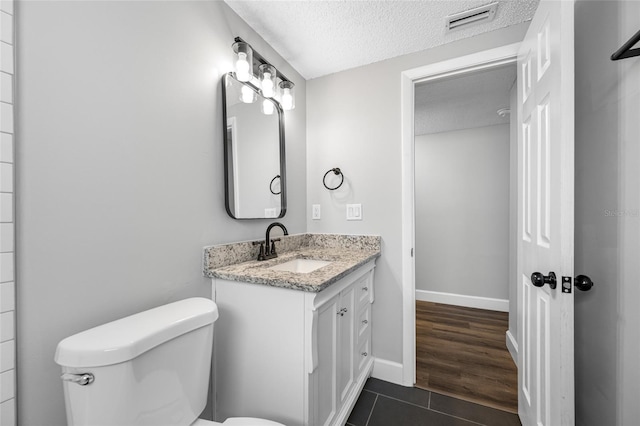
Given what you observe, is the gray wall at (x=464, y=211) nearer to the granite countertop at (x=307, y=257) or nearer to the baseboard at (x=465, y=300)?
the baseboard at (x=465, y=300)

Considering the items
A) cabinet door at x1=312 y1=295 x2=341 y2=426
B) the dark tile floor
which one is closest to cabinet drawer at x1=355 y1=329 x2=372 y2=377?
the dark tile floor

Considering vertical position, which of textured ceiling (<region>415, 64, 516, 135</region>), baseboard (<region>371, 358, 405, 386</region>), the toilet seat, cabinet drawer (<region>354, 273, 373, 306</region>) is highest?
textured ceiling (<region>415, 64, 516, 135</region>)

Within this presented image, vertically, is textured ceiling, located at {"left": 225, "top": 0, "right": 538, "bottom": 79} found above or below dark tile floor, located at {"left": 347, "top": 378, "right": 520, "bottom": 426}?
above

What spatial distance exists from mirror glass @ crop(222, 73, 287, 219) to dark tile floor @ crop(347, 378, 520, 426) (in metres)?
1.29

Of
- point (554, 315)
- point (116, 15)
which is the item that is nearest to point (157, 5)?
point (116, 15)

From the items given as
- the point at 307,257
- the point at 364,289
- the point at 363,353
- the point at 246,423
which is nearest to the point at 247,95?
the point at 307,257

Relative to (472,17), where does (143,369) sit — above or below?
below

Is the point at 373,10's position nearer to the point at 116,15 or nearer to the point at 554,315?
the point at 116,15

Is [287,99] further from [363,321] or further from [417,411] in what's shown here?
[417,411]

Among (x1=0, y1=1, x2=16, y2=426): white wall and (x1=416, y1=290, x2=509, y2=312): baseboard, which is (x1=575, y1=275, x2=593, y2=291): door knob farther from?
(x1=416, y1=290, x2=509, y2=312): baseboard

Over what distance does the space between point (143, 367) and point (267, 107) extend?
1.46 meters

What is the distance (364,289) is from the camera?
1.74m

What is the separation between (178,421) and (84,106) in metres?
1.08

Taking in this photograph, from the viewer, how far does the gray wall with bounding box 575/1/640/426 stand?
81 cm
